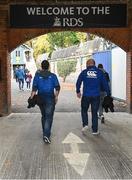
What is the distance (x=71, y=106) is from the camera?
22078mm

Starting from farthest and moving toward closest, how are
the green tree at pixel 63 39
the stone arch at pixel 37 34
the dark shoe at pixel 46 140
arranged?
the green tree at pixel 63 39 → the stone arch at pixel 37 34 → the dark shoe at pixel 46 140

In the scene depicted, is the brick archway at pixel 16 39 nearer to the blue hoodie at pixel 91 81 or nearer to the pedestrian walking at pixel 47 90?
the blue hoodie at pixel 91 81

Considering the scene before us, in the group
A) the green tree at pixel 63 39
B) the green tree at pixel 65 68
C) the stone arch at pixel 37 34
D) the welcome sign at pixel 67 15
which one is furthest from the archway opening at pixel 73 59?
the welcome sign at pixel 67 15

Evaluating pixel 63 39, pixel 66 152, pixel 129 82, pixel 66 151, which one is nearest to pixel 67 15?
pixel 129 82

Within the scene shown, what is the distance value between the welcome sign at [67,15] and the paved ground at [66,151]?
3.80m

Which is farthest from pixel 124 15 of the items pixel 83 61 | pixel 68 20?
pixel 83 61

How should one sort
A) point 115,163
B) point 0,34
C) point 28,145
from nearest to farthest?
1. point 115,163
2. point 28,145
3. point 0,34

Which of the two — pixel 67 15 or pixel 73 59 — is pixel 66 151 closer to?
pixel 67 15

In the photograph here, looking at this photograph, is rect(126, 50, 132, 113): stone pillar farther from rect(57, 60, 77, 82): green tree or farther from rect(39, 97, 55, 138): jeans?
rect(57, 60, 77, 82): green tree

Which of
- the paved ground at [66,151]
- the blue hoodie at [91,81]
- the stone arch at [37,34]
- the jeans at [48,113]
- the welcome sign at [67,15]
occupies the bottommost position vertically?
the paved ground at [66,151]

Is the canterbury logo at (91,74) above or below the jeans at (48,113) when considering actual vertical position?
above

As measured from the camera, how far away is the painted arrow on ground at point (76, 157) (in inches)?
344

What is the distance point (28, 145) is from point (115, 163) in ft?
8.46

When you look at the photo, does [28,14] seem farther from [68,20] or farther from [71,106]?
[71,106]
